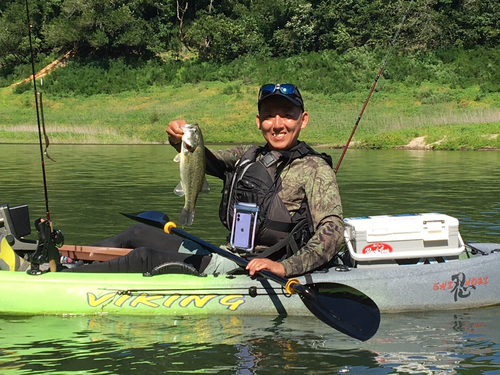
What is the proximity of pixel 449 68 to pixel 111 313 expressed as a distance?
33.3 metres

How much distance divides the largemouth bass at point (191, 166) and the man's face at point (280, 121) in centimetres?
63

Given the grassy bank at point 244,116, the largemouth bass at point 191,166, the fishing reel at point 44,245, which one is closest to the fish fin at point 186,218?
the largemouth bass at point 191,166

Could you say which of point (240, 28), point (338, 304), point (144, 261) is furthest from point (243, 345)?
point (240, 28)

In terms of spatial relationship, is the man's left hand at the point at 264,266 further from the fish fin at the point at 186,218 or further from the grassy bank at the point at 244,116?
the grassy bank at the point at 244,116

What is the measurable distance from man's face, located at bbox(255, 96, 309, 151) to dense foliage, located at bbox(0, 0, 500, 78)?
115ft

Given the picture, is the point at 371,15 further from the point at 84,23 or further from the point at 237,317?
the point at 237,317

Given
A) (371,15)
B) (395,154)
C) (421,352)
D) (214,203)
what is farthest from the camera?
(371,15)

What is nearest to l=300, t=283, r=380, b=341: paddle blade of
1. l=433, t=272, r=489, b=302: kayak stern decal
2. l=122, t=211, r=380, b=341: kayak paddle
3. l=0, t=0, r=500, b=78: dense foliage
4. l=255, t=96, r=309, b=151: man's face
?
l=122, t=211, r=380, b=341: kayak paddle

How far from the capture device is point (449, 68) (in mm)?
36156

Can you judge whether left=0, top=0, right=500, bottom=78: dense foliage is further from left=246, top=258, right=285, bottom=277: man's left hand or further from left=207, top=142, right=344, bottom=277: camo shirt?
left=246, top=258, right=285, bottom=277: man's left hand

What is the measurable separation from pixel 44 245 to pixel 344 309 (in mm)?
2271

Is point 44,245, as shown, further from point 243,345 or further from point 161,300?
point 243,345

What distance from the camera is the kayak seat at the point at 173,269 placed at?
5383 millimetres

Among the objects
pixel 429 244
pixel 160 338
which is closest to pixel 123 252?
pixel 160 338
